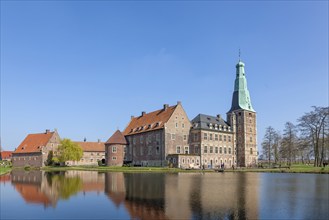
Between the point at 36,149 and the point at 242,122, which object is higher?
the point at 242,122

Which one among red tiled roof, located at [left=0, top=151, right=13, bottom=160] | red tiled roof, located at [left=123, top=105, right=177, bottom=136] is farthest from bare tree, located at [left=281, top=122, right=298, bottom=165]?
red tiled roof, located at [left=0, top=151, right=13, bottom=160]

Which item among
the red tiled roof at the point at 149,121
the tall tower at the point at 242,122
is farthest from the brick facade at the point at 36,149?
the tall tower at the point at 242,122

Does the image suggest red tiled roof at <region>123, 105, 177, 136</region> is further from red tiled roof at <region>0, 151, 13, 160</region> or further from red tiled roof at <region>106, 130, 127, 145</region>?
red tiled roof at <region>0, 151, 13, 160</region>

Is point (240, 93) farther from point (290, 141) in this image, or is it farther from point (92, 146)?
point (92, 146)

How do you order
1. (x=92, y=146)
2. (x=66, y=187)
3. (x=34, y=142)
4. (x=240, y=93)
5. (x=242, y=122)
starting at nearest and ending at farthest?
(x=66, y=187), (x=242, y=122), (x=240, y=93), (x=34, y=142), (x=92, y=146)

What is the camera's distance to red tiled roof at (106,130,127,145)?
3054 inches

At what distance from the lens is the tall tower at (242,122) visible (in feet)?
267

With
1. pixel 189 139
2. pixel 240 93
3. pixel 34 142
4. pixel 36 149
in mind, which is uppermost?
pixel 240 93

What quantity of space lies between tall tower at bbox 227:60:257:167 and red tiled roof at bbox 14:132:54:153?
171ft

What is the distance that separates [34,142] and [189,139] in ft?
161

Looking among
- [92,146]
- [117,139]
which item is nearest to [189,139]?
[117,139]

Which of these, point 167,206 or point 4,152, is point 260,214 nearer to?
point 167,206

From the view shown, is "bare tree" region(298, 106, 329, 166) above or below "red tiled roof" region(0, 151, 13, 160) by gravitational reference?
above

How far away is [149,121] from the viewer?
78.2 meters
